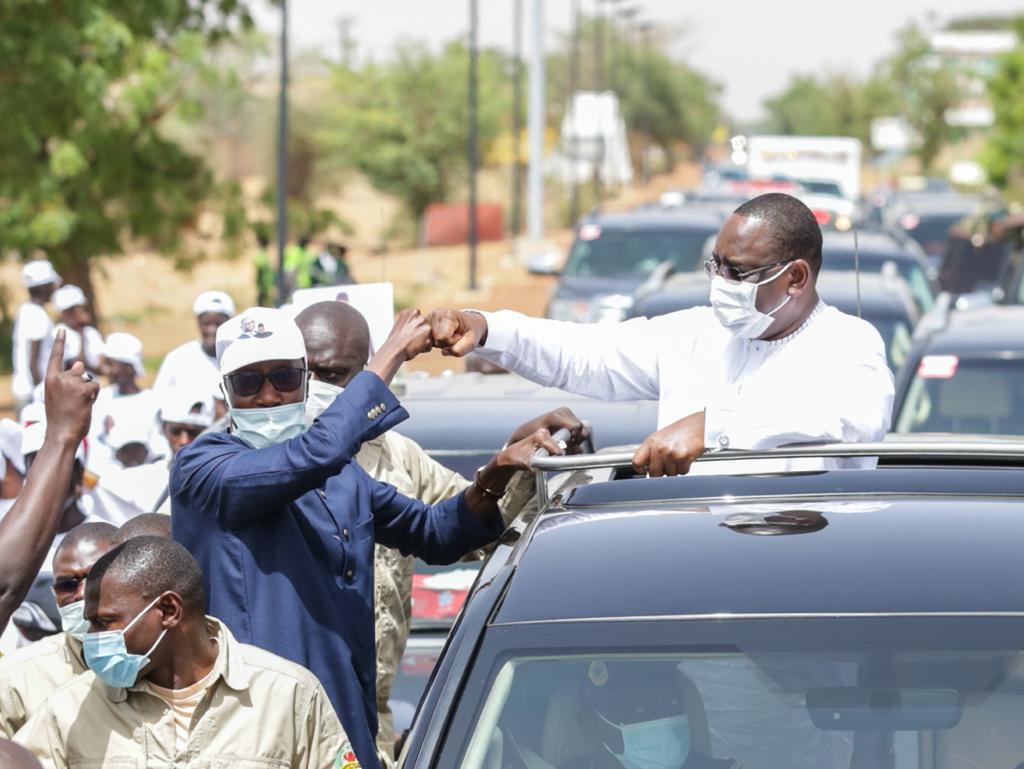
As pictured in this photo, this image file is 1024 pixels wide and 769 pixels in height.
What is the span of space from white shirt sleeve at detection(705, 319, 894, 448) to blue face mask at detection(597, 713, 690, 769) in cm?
88

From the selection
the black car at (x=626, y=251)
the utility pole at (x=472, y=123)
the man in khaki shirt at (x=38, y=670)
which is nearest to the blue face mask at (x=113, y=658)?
the man in khaki shirt at (x=38, y=670)

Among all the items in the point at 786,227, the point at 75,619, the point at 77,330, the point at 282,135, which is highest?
the point at 282,135

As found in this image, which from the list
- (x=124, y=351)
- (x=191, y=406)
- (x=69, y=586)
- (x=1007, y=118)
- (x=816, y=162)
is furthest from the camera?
(x=1007, y=118)

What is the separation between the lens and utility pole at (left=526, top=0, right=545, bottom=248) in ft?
129

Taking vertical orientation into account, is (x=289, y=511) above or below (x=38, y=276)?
above

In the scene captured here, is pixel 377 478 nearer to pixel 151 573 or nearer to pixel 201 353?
pixel 151 573

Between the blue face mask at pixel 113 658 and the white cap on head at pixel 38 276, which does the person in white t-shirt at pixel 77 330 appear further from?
the blue face mask at pixel 113 658

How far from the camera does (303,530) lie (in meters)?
3.97

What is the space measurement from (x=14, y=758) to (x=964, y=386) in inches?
237

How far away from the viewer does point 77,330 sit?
1141 centimetres

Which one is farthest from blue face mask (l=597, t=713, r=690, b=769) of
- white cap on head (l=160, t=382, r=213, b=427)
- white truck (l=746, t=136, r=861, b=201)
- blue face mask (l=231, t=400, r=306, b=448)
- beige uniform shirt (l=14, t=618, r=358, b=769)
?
white truck (l=746, t=136, r=861, b=201)

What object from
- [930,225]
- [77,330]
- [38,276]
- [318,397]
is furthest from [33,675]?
[930,225]

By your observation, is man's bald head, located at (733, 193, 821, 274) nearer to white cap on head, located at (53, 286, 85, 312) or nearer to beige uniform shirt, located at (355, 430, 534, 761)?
beige uniform shirt, located at (355, 430, 534, 761)

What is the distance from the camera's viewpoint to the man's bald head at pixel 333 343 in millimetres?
4551
